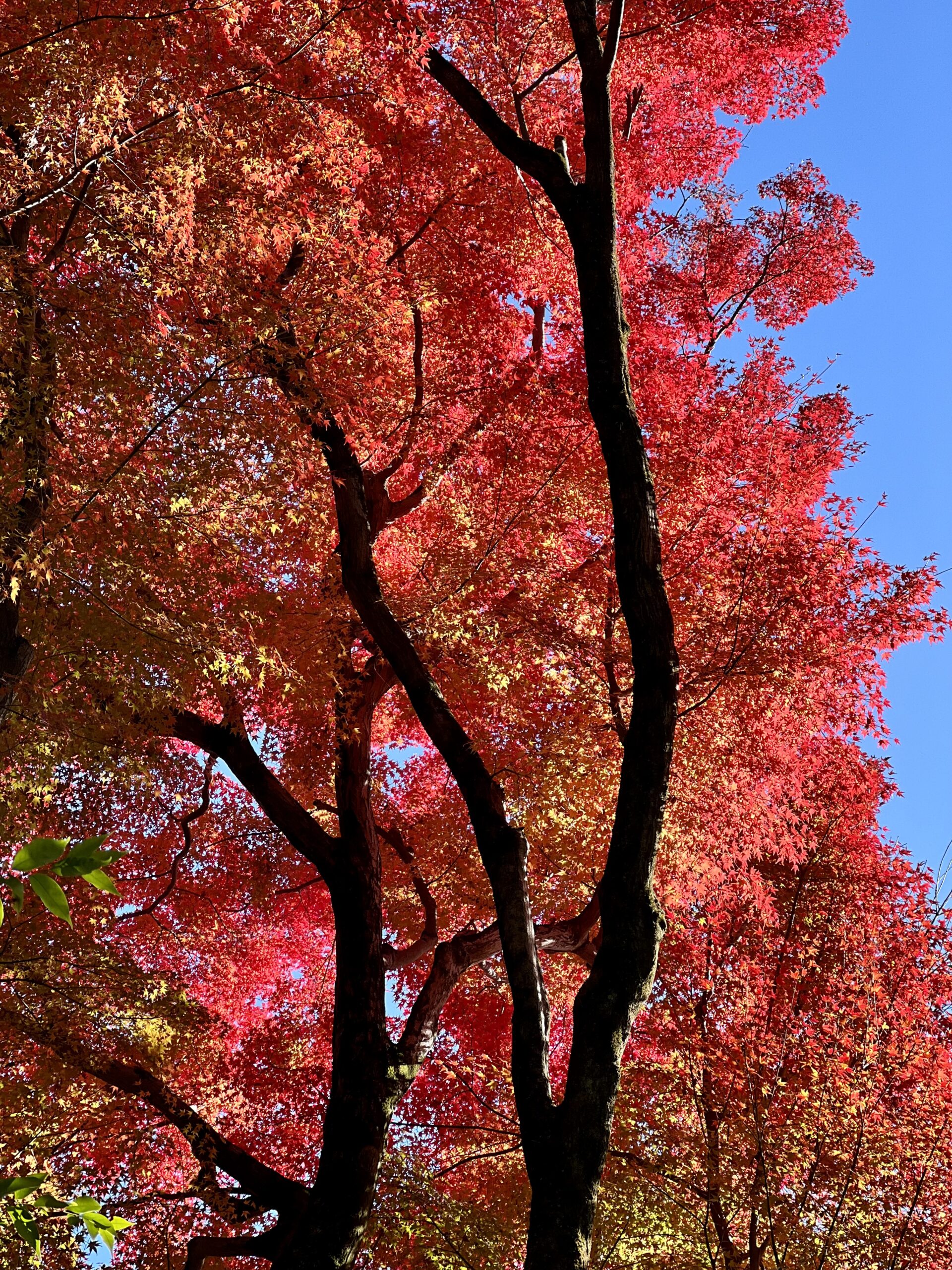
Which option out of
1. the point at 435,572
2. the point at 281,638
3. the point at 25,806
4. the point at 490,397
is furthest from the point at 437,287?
the point at 25,806

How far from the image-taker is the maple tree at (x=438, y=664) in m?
6.45

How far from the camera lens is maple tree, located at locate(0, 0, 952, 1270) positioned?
6.45 metres

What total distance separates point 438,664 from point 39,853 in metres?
9.10

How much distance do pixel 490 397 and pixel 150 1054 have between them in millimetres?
7627

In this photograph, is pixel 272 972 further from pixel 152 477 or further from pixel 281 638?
pixel 152 477

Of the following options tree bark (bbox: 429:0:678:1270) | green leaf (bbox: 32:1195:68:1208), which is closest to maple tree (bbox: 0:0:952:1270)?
tree bark (bbox: 429:0:678:1270)

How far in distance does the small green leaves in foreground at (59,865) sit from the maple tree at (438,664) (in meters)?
3.88

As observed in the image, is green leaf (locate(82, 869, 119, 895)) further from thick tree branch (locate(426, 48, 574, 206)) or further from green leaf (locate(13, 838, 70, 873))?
thick tree branch (locate(426, 48, 574, 206))

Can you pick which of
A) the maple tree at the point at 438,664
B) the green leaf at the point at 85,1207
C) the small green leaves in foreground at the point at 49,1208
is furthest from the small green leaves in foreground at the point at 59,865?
the maple tree at the point at 438,664

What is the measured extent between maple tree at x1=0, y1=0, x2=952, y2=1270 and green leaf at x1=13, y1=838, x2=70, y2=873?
3.93m

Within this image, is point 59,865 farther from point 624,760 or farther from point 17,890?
point 624,760

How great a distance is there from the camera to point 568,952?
10.3 metres

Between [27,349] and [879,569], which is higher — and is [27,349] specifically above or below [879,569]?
below

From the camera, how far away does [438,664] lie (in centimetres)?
1052
